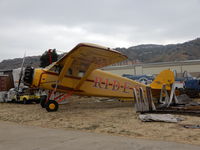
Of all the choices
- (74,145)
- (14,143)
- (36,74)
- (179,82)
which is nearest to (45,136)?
(14,143)

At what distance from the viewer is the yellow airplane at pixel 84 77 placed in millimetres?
10938

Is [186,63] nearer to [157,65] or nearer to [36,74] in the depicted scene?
[157,65]

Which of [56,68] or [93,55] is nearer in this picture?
[93,55]

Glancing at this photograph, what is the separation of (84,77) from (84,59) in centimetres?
116

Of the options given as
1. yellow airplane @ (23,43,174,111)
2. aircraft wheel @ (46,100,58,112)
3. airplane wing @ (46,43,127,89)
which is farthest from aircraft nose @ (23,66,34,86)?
aircraft wheel @ (46,100,58,112)

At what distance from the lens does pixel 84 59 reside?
11656 mm

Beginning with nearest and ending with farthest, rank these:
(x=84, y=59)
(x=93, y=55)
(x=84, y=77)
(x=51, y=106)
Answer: (x=93, y=55), (x=51, y=106), (x=84, y=59), (x=84, y=77)

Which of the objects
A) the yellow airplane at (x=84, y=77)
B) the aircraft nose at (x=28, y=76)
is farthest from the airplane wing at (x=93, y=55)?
the aircraft nose at (x=28, y=76)

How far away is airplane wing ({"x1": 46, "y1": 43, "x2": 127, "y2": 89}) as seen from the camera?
33.7 ft

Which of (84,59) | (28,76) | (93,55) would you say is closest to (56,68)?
(28,76)

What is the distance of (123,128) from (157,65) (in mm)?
38360

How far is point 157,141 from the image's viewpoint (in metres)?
4.75

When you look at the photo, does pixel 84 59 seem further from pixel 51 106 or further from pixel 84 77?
pixel 51 106

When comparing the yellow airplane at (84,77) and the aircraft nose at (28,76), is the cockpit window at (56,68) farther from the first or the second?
the aircraft nose at (28,76)
